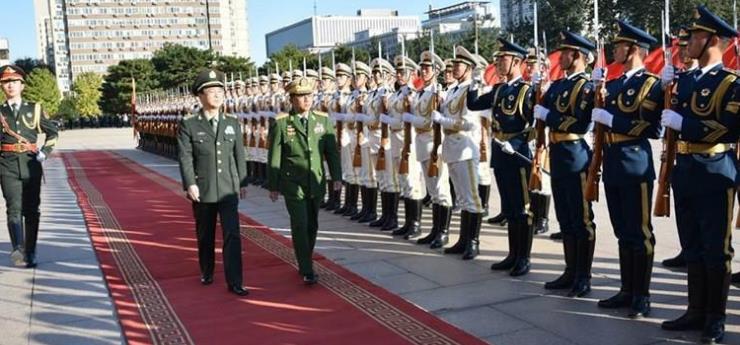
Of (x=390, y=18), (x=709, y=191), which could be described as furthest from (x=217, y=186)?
(x=390, y=18)

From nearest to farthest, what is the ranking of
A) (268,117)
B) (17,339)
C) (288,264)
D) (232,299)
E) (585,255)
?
1. (17,339)
2. (585,255)
3. (232,299)
4. (288,264)
5. (268,117)

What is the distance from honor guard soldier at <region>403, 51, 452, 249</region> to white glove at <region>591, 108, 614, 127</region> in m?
2.47

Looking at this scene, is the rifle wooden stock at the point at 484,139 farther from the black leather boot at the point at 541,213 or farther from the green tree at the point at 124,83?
the green tree at the point at 124,83

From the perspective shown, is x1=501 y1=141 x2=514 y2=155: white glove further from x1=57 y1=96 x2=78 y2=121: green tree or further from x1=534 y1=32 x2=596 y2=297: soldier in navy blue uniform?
x1=57 y1=96 x2=78 y2=121: green tree

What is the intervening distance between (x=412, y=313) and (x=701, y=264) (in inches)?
73.2

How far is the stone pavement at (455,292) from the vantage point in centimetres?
475

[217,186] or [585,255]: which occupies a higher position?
[217,186]

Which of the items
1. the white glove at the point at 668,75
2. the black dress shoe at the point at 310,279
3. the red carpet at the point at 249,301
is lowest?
the red carpet at the point at 249,301

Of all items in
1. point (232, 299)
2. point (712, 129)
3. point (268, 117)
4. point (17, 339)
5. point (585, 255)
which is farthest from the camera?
point (268, 117)

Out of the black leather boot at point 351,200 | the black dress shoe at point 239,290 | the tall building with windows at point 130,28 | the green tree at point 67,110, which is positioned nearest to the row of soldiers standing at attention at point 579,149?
the black leather boot at point 351,200

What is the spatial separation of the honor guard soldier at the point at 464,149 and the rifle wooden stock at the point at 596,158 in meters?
1.67

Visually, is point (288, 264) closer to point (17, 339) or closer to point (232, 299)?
point (232, 299)

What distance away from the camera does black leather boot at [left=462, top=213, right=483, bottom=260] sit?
269 inches

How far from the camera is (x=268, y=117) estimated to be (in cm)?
1259
